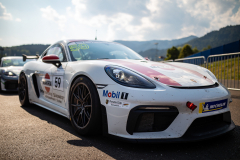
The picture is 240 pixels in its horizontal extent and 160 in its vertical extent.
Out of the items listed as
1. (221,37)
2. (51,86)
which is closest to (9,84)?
(51,86)

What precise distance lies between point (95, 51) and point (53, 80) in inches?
30.8

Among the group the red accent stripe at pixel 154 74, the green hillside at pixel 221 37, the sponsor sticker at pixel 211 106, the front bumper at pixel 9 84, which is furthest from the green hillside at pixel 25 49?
the green hillside at pixel 221 37

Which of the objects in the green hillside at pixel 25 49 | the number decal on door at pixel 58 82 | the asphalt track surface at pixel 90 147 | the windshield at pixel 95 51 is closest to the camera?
the asphalt track surface at pixel 90 147

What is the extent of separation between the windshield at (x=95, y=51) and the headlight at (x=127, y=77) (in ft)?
2.71

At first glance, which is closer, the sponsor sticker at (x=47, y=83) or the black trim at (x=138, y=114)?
the black trim at (x=138, y=114)

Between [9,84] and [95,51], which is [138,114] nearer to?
[95,51]

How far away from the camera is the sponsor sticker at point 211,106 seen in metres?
1.91

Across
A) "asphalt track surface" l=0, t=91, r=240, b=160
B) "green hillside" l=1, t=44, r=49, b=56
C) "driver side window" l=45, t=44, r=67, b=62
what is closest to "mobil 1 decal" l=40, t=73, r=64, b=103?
"driver side window" l=45, t=44, r=67, b=62

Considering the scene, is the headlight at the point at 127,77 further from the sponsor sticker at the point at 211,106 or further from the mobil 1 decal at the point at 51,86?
the mobil 1 decal at the point at 51,86

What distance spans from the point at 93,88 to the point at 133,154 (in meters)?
0.81

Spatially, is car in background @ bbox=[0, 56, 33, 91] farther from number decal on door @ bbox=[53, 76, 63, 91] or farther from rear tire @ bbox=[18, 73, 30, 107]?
number decal on door @ bbox=[53, 76, 63, 91]

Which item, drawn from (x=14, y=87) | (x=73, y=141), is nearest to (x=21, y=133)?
(x=73, y=141)

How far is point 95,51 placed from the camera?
3.09 meters

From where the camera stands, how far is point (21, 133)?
8.23 feet
